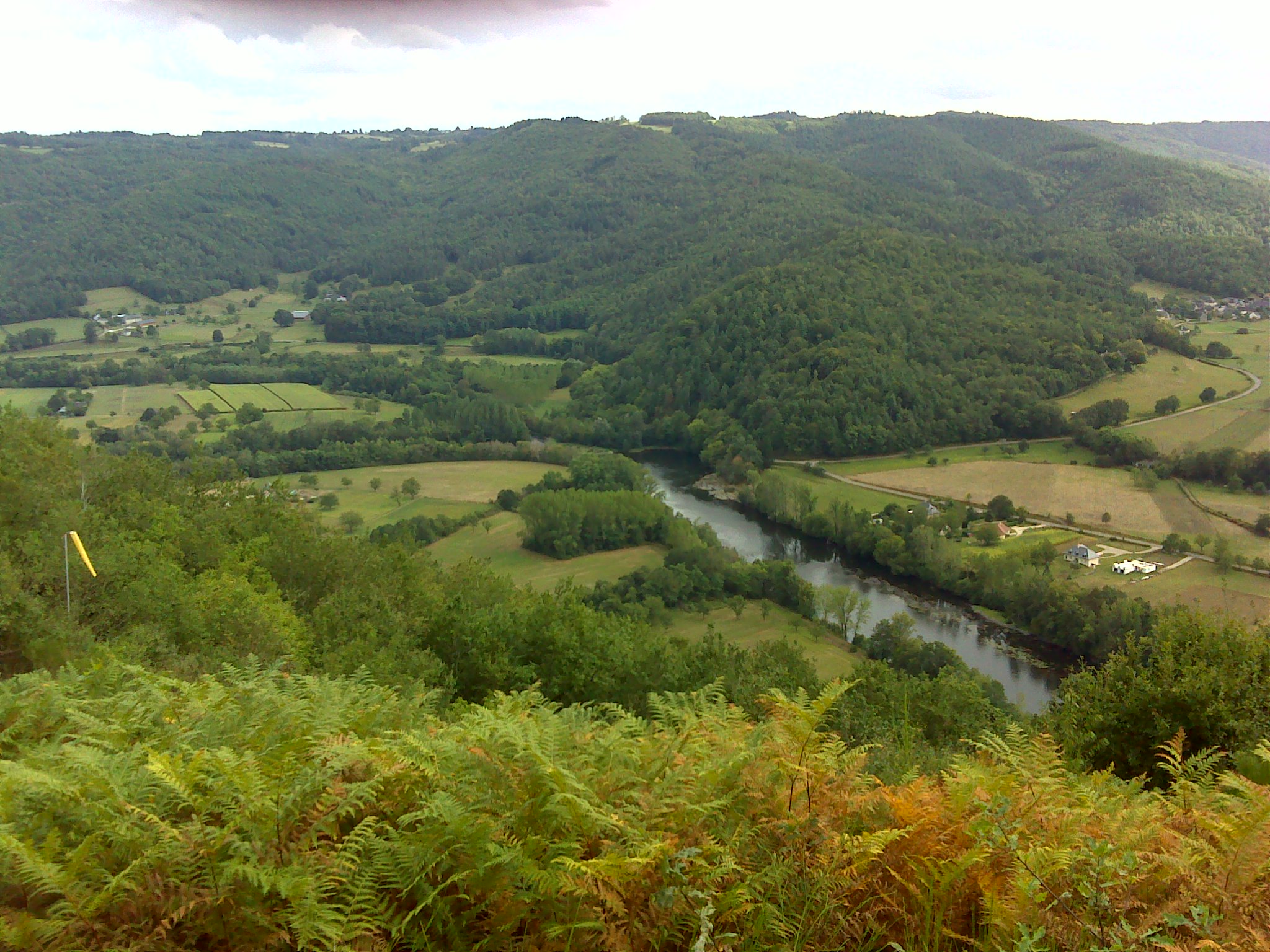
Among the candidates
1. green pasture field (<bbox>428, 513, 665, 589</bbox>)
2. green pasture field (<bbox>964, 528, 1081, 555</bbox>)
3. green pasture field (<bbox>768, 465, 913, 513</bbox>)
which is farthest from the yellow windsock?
green pasture field (<bbox>768, 465, 913, 513</bbox>)

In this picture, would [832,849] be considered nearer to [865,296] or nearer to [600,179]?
[865,296]

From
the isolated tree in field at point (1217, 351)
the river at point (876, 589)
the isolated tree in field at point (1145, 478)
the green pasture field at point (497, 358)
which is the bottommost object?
the river at point (876, 589)

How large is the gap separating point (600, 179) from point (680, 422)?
90094 mm

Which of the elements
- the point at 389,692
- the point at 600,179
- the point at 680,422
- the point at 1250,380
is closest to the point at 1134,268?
the point at 1250,380

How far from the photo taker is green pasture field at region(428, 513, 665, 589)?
4325 cm

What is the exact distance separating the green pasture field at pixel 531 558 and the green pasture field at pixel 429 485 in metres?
3.61

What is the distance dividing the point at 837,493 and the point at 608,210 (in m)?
98.6

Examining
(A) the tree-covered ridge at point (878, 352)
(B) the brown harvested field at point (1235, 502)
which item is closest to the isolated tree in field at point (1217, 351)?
(A) the tree-covered ridge at point (878, 352)

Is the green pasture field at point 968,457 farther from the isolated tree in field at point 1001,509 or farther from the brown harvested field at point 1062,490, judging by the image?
the isolated tree in field at point 1001,509

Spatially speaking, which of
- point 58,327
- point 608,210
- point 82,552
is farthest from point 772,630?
point 608,210

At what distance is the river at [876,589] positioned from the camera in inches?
1335

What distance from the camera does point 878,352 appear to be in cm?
7375

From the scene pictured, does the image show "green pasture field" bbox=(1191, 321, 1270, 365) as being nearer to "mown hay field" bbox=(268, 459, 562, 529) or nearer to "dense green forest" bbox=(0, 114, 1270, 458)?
"dense green forest" bbox=(0, 114, 1270, 458)

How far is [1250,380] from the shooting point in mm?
63594
